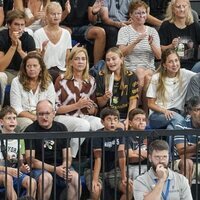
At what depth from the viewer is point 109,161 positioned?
1240 centimetres

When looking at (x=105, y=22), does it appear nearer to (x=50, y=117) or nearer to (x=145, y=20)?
(x=145, y=20)

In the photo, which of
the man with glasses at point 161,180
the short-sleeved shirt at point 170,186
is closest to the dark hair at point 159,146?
the man with glasses at point 161,180

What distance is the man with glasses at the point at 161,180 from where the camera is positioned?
1115 cm

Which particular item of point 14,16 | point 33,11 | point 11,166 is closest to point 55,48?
point 14,16

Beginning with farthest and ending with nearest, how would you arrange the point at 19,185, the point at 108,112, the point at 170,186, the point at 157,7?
1. the point at 157,7
2. the point at 108,112
3. the point at 19,185
4. the point at 170,186

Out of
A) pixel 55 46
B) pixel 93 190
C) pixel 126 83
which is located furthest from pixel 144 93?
pixel 93 190

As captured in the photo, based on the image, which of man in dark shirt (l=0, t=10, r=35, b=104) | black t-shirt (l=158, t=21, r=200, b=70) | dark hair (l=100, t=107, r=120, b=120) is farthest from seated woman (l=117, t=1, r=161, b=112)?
dark hair (l=100, t=107, r=120, b=120)

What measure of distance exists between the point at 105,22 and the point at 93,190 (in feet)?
13.2

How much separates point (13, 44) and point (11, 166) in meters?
2.53

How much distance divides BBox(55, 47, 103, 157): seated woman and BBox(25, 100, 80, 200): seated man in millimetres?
798

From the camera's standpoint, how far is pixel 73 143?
12859mm

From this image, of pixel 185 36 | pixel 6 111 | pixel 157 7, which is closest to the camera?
pixel 6 111

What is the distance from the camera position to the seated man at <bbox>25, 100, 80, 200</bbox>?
12.0 meters

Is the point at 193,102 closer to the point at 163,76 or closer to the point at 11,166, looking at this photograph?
the point at 163,76
